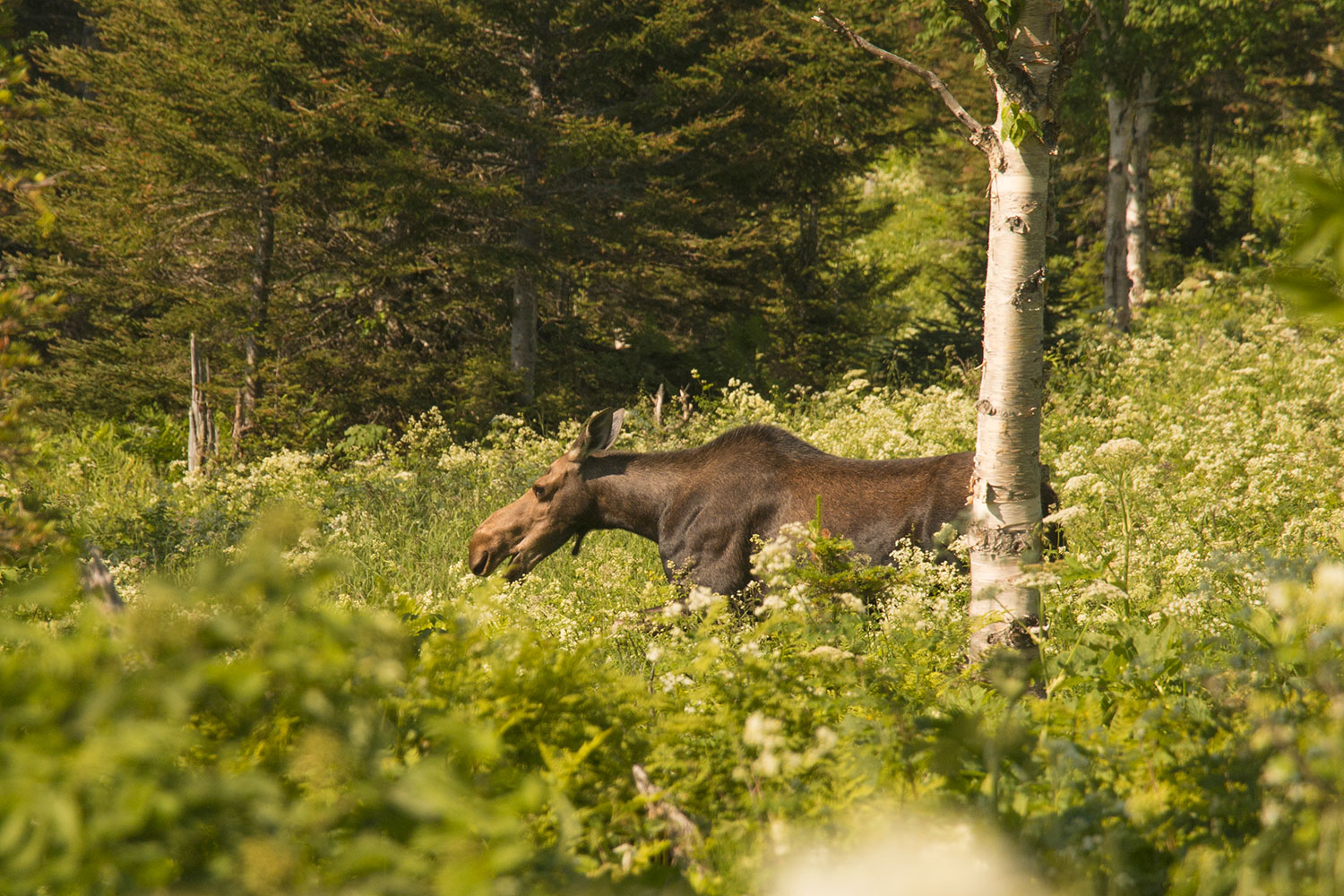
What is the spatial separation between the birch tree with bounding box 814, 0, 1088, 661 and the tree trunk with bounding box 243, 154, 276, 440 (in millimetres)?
11932

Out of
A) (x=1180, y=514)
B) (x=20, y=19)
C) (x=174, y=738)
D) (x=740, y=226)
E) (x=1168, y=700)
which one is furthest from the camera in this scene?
(x=20, y=19)

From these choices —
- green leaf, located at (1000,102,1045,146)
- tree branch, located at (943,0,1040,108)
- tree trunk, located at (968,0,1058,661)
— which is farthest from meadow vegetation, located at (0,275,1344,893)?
tree branch, located at (943,0,1040,108)

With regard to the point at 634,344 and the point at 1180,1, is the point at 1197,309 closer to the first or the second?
the point at 1180,1

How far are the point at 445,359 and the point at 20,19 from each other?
1262cm

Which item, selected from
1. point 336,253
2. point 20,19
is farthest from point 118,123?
point 20,19

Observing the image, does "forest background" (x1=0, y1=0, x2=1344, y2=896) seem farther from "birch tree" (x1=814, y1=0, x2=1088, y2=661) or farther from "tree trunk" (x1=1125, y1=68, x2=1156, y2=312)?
"birch tree" (x1=814, y1=0, x2=1088, y2=661)

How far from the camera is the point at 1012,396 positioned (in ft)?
12.7

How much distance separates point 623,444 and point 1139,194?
14.5m

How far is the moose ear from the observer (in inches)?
262

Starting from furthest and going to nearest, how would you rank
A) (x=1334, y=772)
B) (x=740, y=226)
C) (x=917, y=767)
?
(x=740, y=226) → (x=917, y=767) → (x=1334, y=772)

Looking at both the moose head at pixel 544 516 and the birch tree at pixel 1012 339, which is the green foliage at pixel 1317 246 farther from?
the moose head at pixel 544 516

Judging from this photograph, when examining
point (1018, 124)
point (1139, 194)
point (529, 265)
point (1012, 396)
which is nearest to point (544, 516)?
point (1012, 396)

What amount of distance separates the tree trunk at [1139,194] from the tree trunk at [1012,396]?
673 inches

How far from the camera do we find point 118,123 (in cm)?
1436
